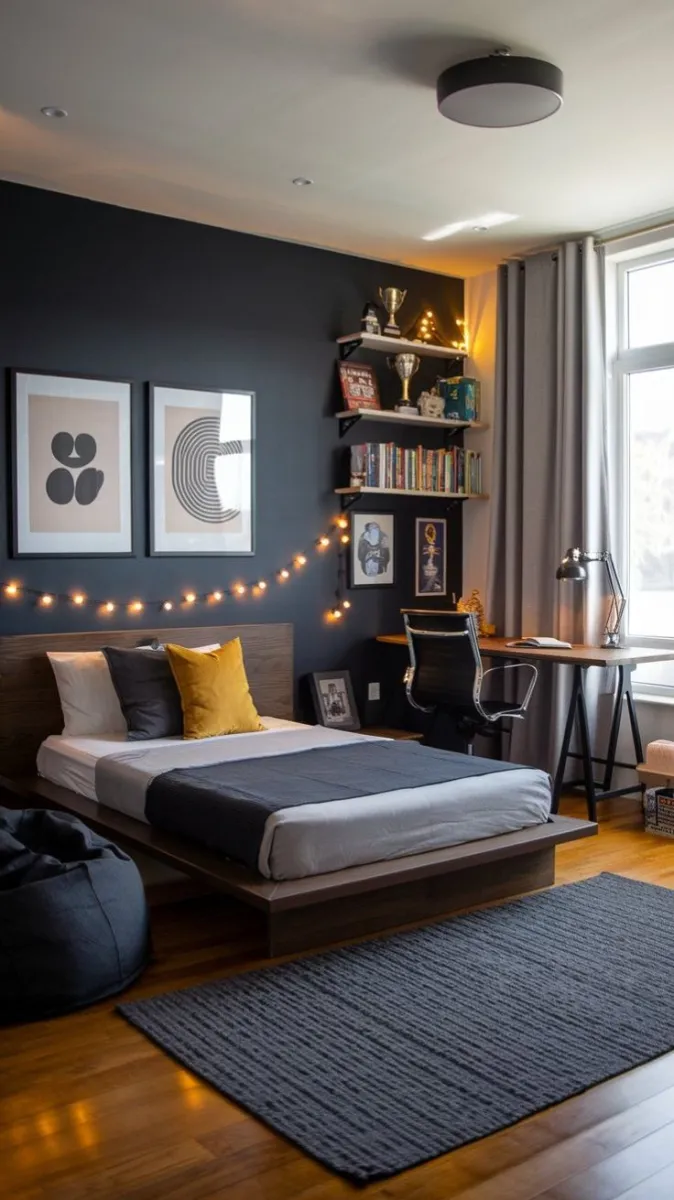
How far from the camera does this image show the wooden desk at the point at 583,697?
15.7 feet

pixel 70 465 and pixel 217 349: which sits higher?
pixel 217 349

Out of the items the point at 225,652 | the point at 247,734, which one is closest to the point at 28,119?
the point at 225,652

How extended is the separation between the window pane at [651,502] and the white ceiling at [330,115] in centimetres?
86

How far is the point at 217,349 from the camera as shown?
5.16 m

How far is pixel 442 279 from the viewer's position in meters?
6.09

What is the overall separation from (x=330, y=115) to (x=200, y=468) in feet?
5.72

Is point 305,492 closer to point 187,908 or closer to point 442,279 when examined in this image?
point 442,279

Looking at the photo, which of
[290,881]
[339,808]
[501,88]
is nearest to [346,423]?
[501,88]

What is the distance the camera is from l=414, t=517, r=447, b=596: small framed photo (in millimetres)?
6016

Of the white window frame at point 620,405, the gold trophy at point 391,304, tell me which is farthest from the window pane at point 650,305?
the gold trophy at point 391,304

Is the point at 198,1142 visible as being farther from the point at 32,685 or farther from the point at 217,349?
the point at 217,349

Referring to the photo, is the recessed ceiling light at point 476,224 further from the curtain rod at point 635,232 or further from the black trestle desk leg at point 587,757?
the black trestle desk leg at point 587,757

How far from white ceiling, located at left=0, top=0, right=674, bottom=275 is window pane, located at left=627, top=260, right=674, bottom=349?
35 centimetres

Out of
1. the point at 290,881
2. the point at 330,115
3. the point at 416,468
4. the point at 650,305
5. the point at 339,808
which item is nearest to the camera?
the point at 290,881
